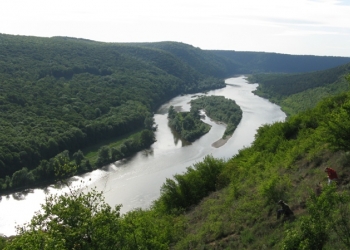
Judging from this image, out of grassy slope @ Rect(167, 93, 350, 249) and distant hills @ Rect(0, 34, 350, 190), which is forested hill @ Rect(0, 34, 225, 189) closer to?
distant hills @ Rect(0, 34, 350, 190)

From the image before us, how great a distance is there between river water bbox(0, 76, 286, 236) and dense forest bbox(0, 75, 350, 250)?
8771 mm

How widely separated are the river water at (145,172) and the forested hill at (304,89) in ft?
30.8

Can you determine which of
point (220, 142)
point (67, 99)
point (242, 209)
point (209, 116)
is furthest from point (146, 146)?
point (242, 209)

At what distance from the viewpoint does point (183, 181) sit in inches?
845

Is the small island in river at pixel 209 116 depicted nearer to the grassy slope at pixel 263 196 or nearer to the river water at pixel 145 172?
the river water at pixel 145 172

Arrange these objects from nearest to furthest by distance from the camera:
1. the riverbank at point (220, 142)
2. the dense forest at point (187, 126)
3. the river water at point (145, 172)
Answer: the river water at point (145, 172)
the riverbank at point (220, 142)
the dense forest at point (187, 126)

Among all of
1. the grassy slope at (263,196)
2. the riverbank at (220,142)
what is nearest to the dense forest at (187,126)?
the riverbank at (220,142)

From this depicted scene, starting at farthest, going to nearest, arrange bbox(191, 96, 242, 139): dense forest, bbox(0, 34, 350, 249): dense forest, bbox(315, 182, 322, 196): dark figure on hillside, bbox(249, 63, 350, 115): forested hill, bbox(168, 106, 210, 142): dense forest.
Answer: bbox(249, 63, 350, 115): forested hill
bbox(191, 96, 242, 139): dense forest
bbox(168, 106, 210, 142): dense forest
bbox(315, 182, 322, 196): dark figure on hillside
bbox(0, 34, 350, 249): dense forest

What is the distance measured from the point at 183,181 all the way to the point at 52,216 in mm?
10646

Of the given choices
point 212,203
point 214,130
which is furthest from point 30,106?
point 212,203

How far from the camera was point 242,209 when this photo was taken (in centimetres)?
1486

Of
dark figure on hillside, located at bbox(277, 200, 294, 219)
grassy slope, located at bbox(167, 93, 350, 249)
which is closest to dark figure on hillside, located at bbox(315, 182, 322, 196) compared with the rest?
grassy slope, located at bbox(167, 93, 350, 249)

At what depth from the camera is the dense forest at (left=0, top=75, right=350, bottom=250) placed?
8.52 m

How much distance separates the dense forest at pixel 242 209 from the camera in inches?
335
